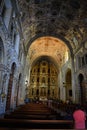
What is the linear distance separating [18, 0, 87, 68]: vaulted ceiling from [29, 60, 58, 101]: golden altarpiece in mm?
18907

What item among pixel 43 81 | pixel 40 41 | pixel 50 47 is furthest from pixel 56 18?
pixel 43 81

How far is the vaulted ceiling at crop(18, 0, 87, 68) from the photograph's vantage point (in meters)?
14.3

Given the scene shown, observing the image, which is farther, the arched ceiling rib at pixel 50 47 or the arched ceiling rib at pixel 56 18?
the arched ceiling rib at pixel 50 47

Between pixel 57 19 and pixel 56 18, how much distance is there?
10.9 inches

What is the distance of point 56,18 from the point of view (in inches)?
682

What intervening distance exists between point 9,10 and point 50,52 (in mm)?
21450

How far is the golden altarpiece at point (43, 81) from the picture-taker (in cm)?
3788

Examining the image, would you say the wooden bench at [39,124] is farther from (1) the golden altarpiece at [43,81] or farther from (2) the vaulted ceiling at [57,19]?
(1) the golden altarpiece at [43,81]

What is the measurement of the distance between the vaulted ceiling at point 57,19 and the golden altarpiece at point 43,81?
1891 centimetres

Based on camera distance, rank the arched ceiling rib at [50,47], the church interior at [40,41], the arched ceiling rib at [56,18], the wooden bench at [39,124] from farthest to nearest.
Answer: the arched ceiling rib at [50,47], the arched ceiling rib at [56,18], the church interior at [40,41], the wooden bench at [39,124]

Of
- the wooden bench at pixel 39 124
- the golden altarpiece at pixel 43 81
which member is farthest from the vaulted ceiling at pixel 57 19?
the golden altarpiece at pixel 43 81

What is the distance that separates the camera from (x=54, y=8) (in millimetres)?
15312

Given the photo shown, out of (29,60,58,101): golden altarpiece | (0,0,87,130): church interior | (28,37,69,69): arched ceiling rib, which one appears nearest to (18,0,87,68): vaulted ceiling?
(0,0,87,130): church interior

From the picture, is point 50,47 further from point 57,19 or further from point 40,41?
point 57,19
